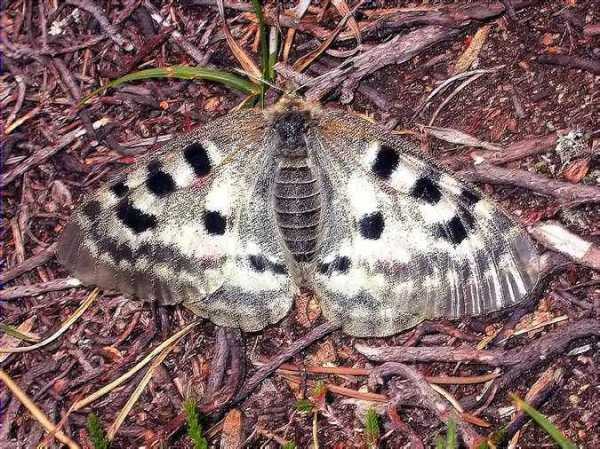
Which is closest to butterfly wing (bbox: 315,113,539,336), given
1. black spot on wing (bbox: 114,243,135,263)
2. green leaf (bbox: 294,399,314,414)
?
green leaf (bbox: 294,399,314,414)

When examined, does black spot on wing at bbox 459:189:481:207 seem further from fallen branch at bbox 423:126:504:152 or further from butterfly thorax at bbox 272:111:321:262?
butterfly thorax at bbox 272:111:321:262

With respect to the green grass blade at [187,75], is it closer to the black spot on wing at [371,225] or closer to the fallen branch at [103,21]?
the fallen branch at [103,21]

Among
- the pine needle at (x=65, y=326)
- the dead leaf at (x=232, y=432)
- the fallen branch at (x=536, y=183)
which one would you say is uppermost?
the fallen branch at (x=536, y=183)

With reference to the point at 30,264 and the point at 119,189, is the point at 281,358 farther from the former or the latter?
the point at 30,264

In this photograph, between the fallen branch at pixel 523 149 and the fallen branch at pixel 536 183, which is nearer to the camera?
the fallen branch at pixel 536 183

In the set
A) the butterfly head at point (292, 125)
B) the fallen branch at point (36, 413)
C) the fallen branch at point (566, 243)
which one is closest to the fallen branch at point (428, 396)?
the fallen branch at point (566, 243)

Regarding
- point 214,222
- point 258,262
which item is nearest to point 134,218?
point 214,222
